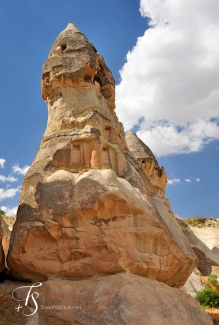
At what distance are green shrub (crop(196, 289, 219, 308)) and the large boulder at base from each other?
252 inches

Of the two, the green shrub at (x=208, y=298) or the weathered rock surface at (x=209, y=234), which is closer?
the green shrub at (x=208, y=298)

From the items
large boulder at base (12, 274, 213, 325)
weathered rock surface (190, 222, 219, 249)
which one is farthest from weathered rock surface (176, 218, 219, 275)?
large boulder at base (12, 274, 213, 325)

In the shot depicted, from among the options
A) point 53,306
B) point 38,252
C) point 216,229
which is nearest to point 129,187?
point 38,252

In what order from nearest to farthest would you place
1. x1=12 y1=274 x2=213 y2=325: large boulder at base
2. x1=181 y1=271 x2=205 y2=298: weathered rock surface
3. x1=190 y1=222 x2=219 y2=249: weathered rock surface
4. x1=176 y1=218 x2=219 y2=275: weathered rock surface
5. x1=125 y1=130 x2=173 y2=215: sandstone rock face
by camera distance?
x1=12 y1=274 x2=213 y2=325: large boulder at base < x1=181 y1=271 x2=205 y2=298: weathered rock surface < x1=176 y1=218 x2=219 y2=275: weathered rock surface < x1=125 y1=130 x2=173 y2=215: sandstone rock face < x1=190 y1=222 x2=219 y2=249: weathered rock surface

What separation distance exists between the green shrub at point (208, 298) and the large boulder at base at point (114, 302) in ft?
21.0

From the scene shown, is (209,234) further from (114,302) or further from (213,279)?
(114,302)

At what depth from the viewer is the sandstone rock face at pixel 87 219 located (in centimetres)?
811

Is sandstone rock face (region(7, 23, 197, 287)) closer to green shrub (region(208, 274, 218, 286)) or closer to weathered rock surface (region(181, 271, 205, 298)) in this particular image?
weathered rock surface (region(181, 271, 205, 298))

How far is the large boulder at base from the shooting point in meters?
7.08

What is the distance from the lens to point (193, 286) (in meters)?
15.6

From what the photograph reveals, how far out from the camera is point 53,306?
7.46 metres

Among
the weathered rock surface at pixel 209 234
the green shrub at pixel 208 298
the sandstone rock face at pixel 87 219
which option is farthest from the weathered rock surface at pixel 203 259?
the sandstone rock face at pixel 87 219

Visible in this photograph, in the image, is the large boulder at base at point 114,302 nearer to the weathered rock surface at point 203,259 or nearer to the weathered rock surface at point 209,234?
the weathered rock surface at point 203,259

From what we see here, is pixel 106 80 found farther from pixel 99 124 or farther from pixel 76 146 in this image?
pixel 76 146
